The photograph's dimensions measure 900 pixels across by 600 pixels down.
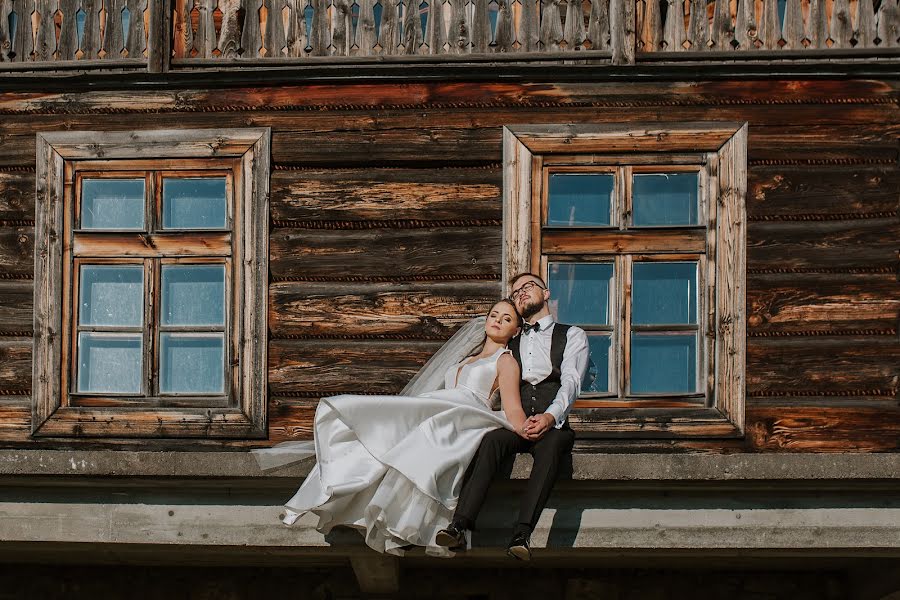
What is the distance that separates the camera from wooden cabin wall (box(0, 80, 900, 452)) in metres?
8.33

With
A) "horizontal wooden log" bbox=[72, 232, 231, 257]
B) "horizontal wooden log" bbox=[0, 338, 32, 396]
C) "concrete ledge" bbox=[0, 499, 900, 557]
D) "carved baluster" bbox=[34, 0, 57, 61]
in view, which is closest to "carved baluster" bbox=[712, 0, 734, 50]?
"concrete ledge" bbox=[0, 499, 900, 557]

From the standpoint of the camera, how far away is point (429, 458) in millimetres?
6734

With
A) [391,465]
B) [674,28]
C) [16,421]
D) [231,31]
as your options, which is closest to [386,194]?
[231,31]

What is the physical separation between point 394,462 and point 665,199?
2695 millimetres

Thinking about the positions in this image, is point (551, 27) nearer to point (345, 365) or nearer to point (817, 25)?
point (817, 25)

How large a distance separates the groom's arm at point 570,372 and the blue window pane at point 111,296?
2.68 metres

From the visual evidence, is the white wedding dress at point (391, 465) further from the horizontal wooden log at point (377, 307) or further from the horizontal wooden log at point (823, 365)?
the horizontal wooden log at point (823, 365)

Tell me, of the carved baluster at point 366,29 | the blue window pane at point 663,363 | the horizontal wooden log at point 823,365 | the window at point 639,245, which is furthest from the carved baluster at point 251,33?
the horizontal wooden log at point 823,365

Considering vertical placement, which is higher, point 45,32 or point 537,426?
point 45,32

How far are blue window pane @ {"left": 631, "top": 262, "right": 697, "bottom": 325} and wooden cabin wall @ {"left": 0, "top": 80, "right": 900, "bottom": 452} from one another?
34 cm

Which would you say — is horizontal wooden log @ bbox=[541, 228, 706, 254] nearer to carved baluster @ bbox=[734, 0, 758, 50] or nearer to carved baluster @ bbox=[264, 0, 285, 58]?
carved baluster @ bbox=[734, 0, 758, 50]

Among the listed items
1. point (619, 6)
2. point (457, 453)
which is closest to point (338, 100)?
point (619, 6)

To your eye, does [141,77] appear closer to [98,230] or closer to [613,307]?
[98,230]

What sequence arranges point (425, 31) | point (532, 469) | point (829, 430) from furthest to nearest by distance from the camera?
point (425, 31) < point (829, 430) < point (532, 469)
